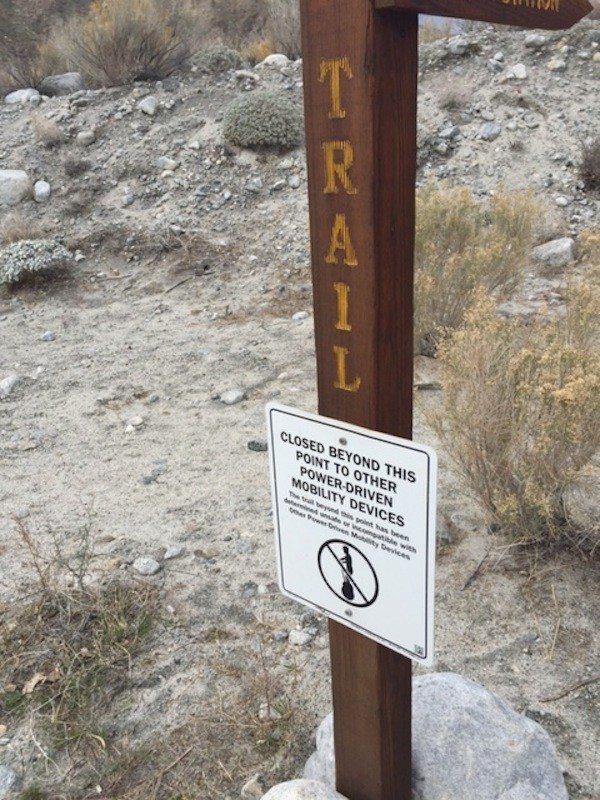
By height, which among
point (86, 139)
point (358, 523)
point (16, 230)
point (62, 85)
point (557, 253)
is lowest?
point (557, 253)

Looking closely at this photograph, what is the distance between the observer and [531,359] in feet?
9.14

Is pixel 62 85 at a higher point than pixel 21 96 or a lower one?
higher

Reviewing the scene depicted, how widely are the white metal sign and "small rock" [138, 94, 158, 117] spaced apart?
8957 millimetres

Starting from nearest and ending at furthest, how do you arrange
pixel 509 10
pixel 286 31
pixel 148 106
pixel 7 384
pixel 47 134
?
pixel 509 10 → pixel 7 384 → pixel 47 134 → pixel 148 106 → pixel 286 31

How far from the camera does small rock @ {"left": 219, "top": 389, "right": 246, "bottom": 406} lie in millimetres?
4586

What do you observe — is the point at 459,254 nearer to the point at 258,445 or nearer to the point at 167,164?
the point at 258,445

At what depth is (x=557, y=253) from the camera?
630cm

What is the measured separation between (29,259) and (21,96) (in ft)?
16.2

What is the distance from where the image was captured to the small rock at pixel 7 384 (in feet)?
16.5

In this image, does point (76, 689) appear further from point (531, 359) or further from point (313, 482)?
point (531, 359)

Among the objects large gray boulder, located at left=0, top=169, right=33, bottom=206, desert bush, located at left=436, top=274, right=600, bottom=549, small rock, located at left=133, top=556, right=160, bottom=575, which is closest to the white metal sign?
desert bush, located at left=436, top=274, right=600, bottom=549

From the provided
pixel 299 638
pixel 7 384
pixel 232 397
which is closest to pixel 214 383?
pixel 232 397

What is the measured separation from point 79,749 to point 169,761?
29 cm

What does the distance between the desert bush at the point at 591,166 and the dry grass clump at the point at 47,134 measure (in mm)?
6073
